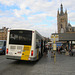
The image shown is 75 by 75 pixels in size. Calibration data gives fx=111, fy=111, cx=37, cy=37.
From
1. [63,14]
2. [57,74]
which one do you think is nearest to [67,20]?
[63,14]

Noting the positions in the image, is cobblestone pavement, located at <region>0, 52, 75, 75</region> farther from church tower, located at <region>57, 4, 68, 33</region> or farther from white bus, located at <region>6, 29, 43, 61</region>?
church tower, located at <region>57, 4, 68, 33</region>

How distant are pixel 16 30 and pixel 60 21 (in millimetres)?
109499

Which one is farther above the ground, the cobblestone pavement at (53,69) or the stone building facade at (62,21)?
the stone building facade at (62,21)

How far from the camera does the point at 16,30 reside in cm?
953

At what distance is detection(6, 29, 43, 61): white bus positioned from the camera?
9.15 meters

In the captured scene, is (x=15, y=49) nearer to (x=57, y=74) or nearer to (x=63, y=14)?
(x=57, y=74)

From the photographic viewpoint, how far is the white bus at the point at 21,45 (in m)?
9.15

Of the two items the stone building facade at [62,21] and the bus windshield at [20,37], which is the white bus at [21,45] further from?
the stone building facade at [62,21]

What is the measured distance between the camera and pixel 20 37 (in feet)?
30.8

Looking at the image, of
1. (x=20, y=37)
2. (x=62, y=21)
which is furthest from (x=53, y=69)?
(x=62, y=21)

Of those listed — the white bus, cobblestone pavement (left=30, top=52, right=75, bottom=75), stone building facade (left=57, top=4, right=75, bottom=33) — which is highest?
stone building facade (left=57, top=4, right=75, bottom=33)

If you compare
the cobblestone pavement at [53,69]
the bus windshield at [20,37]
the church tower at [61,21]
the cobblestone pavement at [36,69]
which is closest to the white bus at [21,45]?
the bus windshield at [20,37]

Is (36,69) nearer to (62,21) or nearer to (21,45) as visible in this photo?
(21,45)

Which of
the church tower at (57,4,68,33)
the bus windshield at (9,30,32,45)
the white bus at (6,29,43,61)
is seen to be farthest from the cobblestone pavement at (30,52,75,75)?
the church tower at (57,4,68,33)
